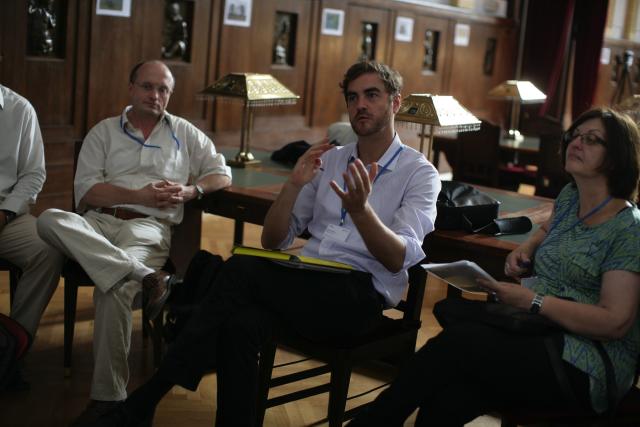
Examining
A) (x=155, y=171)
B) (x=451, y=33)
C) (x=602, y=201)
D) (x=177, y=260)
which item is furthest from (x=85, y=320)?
(x=451, y=33)

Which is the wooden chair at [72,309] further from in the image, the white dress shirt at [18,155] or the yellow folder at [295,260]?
the yellow folder at [295,260]

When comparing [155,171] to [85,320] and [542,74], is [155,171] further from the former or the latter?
[542,74]

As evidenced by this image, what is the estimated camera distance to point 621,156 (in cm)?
252

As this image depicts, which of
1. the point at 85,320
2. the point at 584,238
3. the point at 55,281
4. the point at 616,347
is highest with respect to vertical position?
the point at 584,238

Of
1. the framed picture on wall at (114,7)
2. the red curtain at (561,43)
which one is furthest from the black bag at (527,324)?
the red curtain at (561,43)

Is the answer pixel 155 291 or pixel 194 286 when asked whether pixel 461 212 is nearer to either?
pixel 194 286

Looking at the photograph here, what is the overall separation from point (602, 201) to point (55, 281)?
2232 millimetres

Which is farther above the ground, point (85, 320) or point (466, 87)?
point (466, 87)

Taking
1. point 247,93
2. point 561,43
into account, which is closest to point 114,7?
point 247,93

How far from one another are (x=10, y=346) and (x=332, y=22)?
18.6ft

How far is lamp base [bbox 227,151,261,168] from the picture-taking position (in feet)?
16.0

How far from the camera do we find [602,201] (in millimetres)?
2564

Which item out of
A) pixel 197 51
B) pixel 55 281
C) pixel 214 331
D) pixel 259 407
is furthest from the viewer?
pixel 197 51

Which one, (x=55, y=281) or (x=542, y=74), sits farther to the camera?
(x=542, y=74)
